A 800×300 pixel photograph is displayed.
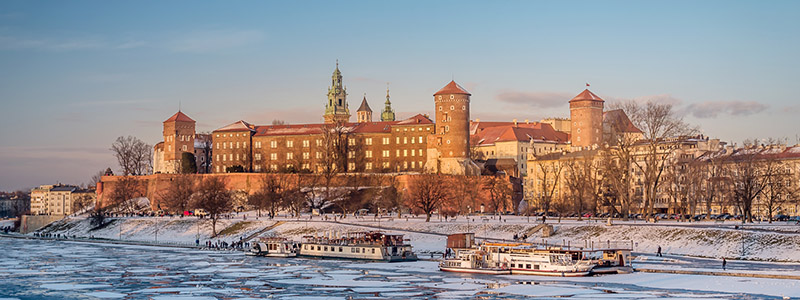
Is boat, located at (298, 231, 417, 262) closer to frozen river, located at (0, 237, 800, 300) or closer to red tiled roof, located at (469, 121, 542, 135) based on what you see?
frozen river, located at (0, 237, 800, 300)

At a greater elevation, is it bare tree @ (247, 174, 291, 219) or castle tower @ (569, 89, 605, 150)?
castle tower @ (569, 89, 605, 150)

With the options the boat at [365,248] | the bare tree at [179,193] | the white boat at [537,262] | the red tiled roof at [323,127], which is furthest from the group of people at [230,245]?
the red tiled roof at [323,127]

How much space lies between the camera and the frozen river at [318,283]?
47.0m

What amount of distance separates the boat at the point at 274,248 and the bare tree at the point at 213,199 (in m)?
23.8

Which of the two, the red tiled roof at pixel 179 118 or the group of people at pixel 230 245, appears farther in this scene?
the red tiled roof at pixel 179 118

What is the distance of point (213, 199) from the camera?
104938 mm

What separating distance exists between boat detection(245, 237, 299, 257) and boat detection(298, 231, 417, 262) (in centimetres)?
98

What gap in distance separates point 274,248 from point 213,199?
30644mm

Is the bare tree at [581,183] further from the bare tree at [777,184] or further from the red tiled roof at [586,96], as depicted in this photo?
the red tiled roof at [586,96]

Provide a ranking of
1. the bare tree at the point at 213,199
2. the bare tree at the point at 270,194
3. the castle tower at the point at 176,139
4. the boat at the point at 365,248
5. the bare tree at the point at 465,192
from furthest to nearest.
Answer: the castle tower at the point at 176,139
the bare tree at the point at 465,192
the bare tree at the point at 270,194
the bare tree at the point at 213,199
the boat at the point at 365,248

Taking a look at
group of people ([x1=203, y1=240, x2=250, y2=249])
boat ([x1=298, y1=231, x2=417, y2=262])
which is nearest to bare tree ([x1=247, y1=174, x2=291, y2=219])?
group of people ([x1=203, y1=240, x2=250, y2=249])

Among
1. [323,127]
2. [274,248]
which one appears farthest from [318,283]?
[323,127]

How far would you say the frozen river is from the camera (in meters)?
47.0

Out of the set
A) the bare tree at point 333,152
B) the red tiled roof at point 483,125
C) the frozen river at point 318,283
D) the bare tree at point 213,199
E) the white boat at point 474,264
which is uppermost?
the red tiled roof at point 483,125
